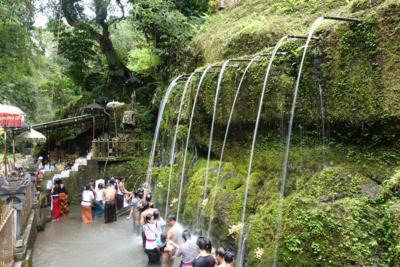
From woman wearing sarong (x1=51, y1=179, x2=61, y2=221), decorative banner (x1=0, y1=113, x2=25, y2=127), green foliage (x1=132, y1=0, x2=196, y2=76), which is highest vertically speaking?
green foliage (x1=132, y1=0, x2=196, y2=76)

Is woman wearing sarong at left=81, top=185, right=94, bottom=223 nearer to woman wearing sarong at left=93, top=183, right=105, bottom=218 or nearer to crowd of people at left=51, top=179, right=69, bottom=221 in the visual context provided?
woman wearing sarong at left=93, top=183, right=105, bottom=218

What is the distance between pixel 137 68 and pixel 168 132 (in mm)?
6833

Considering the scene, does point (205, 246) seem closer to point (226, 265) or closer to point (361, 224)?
point (226, 265)

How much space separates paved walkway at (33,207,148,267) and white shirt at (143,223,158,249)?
0.72 m

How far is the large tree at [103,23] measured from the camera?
22.0m

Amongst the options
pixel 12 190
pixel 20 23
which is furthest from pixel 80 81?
pixel 12 190

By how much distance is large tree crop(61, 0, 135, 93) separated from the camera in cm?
2197

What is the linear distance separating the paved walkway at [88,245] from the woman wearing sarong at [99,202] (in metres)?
0.74

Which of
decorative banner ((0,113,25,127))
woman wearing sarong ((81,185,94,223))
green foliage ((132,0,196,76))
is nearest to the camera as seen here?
decorative banner ((0,113,25,127))

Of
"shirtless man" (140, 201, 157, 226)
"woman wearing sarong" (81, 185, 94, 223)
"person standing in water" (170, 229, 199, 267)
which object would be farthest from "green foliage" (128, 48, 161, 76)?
"person standing in water" (170, 229, 199, 267)

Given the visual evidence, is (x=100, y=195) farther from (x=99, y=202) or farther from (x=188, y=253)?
(x=188, y=253)

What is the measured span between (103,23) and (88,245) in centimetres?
1556

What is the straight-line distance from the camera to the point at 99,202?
1463 cm

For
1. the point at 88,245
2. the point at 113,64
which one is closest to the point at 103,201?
the point at 88,245
